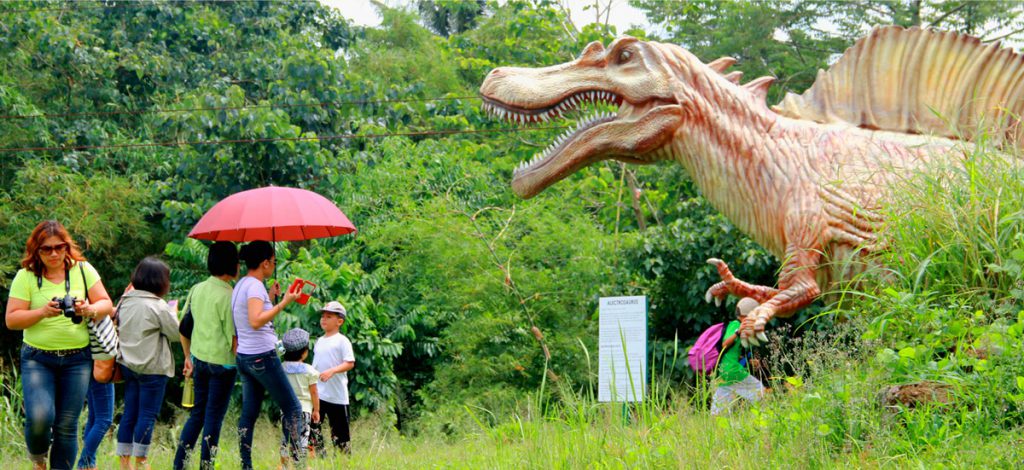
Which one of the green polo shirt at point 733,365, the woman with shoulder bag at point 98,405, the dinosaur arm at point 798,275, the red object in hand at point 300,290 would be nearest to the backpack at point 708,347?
the green polo shirt at point 733,365

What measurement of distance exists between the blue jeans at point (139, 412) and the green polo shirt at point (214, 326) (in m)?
0.43

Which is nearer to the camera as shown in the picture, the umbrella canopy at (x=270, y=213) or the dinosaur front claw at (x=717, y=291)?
the dinosaur front claw at (x=717, y=291)

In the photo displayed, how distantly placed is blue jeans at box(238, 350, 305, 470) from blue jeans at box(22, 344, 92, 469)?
2.56ft

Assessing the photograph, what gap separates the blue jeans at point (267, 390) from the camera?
5355 mm

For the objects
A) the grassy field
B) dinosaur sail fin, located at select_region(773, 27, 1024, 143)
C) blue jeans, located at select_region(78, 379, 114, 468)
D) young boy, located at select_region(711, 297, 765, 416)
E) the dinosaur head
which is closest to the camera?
the grassy field

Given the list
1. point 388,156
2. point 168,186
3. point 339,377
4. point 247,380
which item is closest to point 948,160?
point 247,380

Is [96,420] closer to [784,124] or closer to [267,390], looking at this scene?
[267,390]

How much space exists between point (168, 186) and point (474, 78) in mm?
7926

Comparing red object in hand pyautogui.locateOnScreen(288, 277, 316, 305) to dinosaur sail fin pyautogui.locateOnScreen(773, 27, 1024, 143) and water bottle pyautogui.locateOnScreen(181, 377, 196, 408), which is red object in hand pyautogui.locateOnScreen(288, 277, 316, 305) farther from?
dinosaur sail fin pyautogui.locateOnScreen(773, 27, 1024, 143)

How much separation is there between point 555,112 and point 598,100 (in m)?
0.25

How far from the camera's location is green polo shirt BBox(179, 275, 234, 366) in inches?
218

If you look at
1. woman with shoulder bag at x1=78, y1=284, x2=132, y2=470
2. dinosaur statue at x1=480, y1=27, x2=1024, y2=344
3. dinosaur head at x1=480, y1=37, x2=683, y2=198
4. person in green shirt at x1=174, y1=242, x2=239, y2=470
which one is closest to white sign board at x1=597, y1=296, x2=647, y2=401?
dinosaur statue at x1=480, y1=27, x2=1024, y2=344

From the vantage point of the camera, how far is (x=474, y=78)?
813 inches

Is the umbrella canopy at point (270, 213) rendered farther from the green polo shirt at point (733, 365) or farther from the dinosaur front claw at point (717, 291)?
the green polo shirt at point (733, 365)
